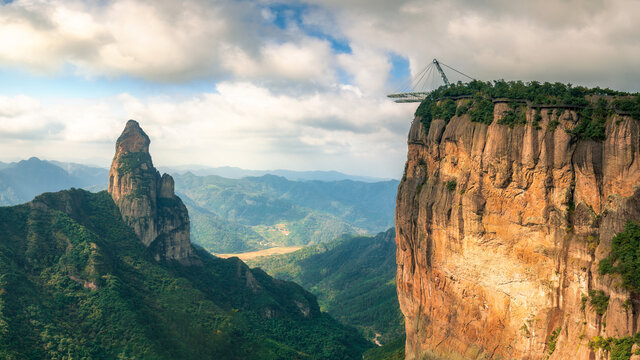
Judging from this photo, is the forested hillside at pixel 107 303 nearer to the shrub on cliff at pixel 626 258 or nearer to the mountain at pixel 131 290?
the mountain at pixel 131 290

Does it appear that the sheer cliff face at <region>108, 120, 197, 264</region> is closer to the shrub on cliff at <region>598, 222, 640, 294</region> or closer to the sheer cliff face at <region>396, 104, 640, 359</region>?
the sheer cliff face at <region>396, 104, 640, 359</region>

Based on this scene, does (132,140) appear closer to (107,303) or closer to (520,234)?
(107,303)

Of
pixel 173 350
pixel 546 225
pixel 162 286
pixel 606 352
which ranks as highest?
pixel 546 225

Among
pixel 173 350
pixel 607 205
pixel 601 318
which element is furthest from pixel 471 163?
pixel 173 350

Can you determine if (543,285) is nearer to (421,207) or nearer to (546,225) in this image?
(546,225)

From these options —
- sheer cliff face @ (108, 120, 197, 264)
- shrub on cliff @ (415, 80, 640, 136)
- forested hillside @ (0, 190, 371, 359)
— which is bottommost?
forested hillside @ (0, 190, 371, 359)

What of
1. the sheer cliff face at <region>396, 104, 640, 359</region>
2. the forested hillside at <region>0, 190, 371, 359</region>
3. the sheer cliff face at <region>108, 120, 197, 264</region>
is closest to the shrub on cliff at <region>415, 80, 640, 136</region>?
the sheer cliff face at <region>396, 104, 640, 359</region>
